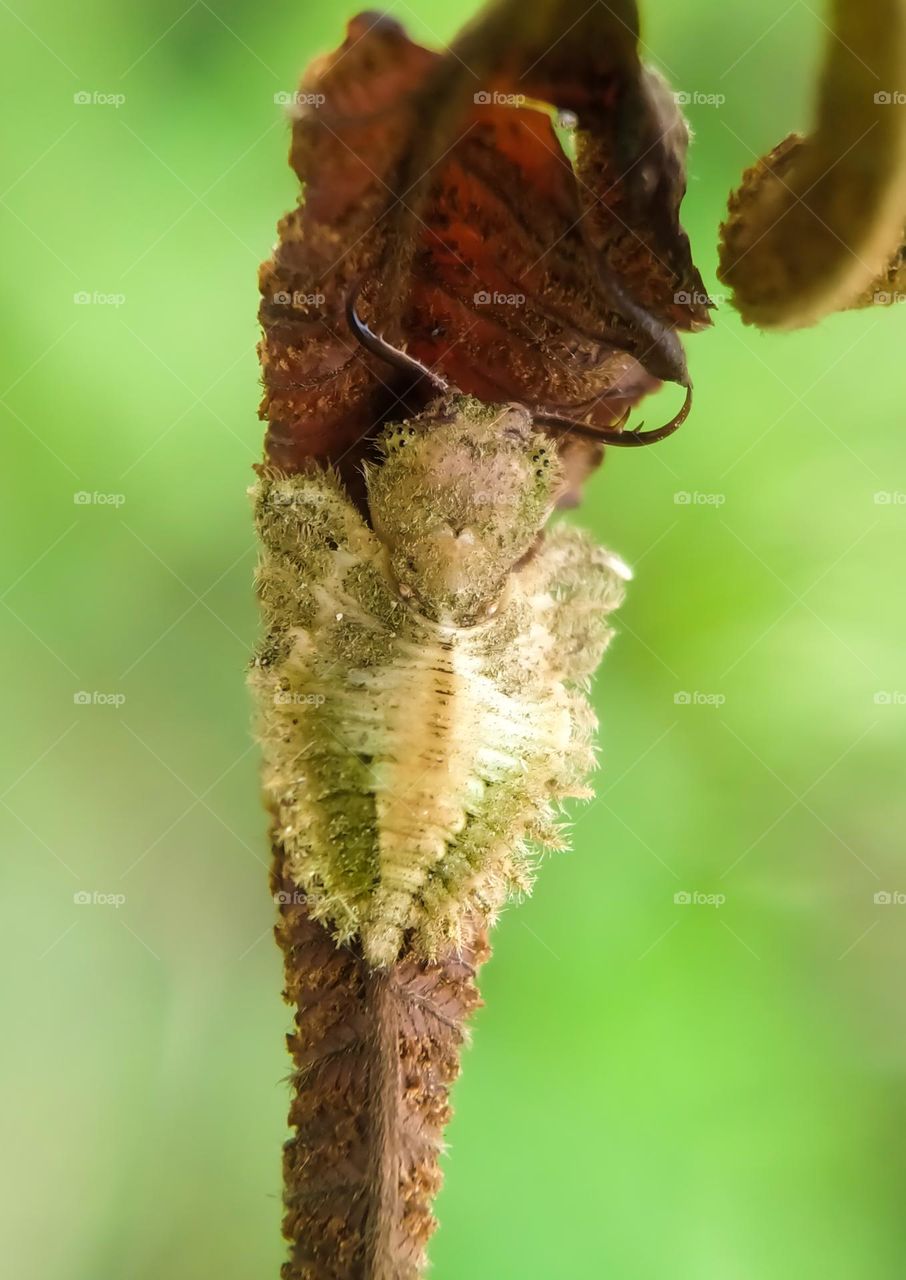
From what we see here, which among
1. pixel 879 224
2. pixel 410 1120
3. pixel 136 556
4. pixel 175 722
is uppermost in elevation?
pixel 879 224

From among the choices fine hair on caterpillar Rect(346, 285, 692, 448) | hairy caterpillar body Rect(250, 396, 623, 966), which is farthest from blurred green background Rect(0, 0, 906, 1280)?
hairy caterpillar body Rect(250, 396, 623, 966)

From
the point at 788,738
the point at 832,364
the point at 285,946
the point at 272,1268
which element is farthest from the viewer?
the point at 788,738

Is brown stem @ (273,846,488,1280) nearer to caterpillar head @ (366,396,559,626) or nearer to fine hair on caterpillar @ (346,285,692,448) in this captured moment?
caterpillar head @ (366,396,559,626)

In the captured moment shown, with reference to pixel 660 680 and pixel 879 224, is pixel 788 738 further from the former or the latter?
pixel 879 224

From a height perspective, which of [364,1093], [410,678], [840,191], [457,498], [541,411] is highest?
[840,191]

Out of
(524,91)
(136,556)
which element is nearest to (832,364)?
(524,91)

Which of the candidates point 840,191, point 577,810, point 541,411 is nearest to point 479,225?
point 541,411

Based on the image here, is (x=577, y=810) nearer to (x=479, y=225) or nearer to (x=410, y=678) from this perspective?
(x=410, y=678)
